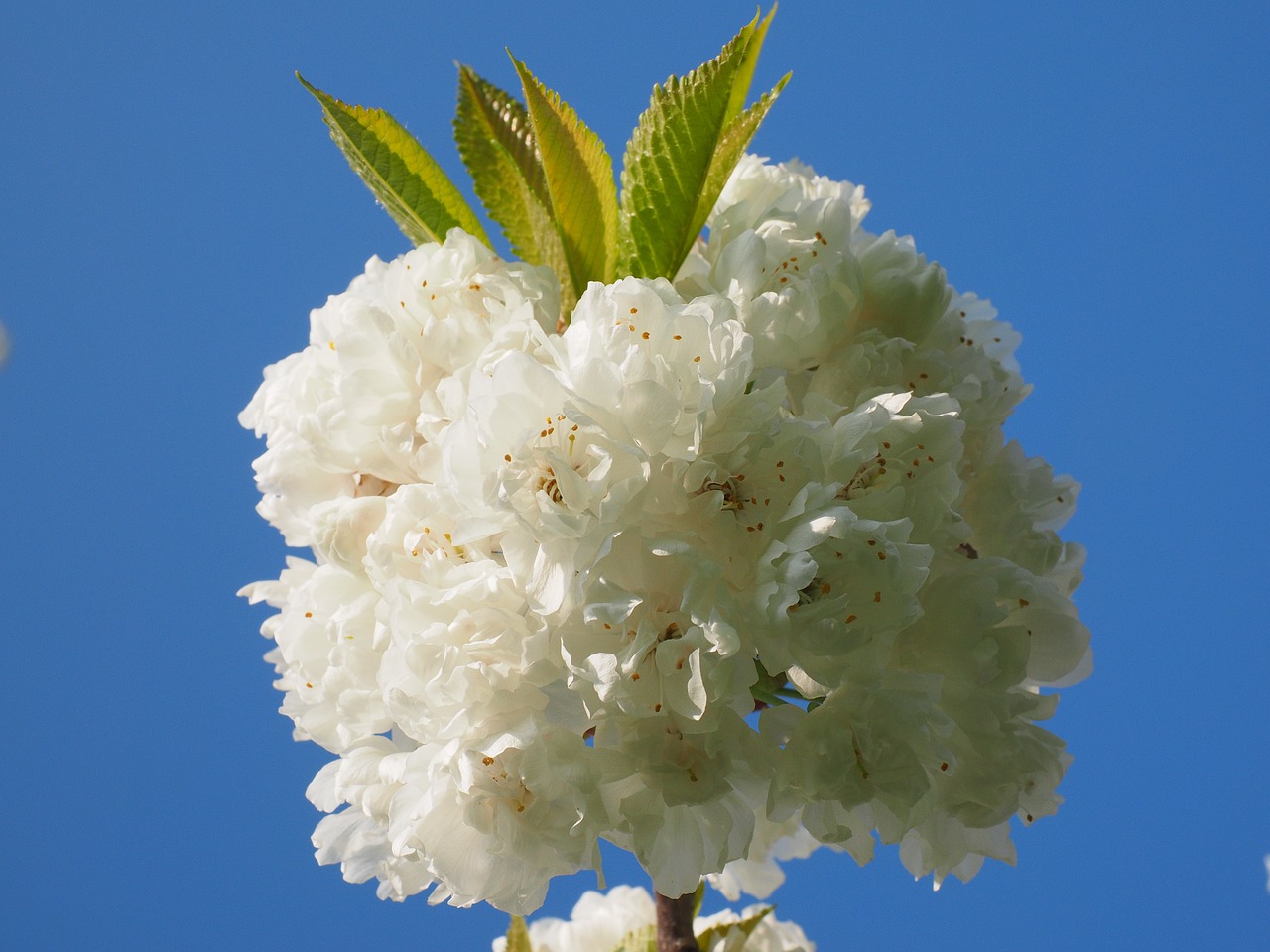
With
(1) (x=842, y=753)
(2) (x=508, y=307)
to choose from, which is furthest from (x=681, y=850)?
(2) (x=508, y=307)

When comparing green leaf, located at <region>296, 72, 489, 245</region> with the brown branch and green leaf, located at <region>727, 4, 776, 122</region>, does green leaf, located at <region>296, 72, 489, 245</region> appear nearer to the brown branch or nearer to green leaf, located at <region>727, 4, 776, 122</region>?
green leaf, located at <region>727, 4, 776, 122</region>

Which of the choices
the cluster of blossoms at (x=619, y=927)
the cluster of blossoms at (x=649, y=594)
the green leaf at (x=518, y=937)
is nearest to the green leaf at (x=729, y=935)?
the cluster of blossoms at (x=619, y=927)

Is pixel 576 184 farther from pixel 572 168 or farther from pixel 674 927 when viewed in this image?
pixel 674 927

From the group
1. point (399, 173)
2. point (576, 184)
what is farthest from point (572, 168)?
point (399, 173)

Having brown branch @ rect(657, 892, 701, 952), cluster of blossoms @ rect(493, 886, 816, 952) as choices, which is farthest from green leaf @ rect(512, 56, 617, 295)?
cluster of blossoms @ rect(493, 886, 816, 952)

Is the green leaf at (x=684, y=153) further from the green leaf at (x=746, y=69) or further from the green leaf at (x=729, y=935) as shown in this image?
the green leaf at (x=729, y=935)

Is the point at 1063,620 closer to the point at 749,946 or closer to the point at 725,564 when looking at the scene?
the point at 725,564
